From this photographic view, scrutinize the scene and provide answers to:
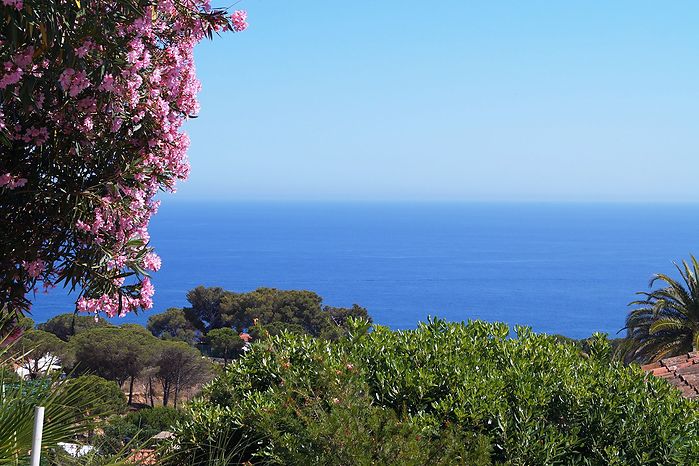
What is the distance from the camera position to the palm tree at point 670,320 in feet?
68.0

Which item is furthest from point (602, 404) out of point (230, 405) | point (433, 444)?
point (230, 405)

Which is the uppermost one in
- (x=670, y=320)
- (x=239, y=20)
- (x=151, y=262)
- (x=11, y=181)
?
(x=239, y=20)

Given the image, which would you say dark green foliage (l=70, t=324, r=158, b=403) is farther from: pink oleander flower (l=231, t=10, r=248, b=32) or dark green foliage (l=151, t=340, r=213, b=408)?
pink oleander flower (l=231, t=10, r=248, b=32)

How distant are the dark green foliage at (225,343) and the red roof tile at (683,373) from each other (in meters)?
27.6

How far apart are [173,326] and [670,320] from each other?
30822 mm

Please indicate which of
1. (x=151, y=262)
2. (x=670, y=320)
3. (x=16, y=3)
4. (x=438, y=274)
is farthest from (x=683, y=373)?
(x=438, y=274)

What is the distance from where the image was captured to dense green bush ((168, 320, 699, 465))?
3744 mm

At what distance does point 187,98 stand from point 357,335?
2085 mm

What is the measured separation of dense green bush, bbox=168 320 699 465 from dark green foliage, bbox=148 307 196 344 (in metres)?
40.4

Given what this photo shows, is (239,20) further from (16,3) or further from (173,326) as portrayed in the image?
(173,326)

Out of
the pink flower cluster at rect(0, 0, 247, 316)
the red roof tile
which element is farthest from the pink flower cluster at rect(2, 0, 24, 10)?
the red roof tile

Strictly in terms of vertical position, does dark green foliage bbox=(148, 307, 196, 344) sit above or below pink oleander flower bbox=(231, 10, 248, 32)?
below

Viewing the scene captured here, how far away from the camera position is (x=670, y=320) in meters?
20.6

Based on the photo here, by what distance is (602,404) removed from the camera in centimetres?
412
